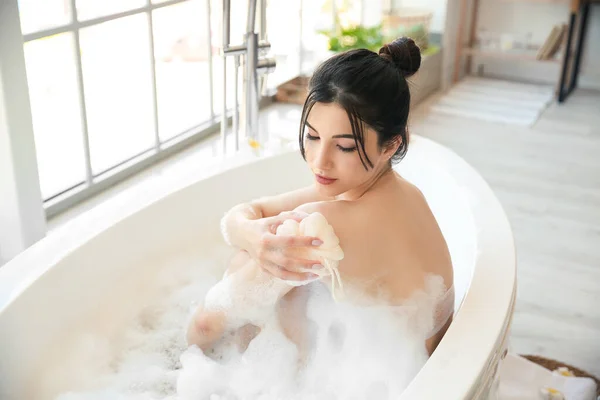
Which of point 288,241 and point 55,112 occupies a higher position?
point 288,241

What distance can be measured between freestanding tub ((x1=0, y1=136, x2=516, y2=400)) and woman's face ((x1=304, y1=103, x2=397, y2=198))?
1.15 feet

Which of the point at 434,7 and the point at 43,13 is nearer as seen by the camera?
the point at 43,13

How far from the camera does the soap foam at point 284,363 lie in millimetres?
1528

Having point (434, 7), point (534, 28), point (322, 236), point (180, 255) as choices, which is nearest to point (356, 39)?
point (434, 7)

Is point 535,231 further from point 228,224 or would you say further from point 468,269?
point 228,224

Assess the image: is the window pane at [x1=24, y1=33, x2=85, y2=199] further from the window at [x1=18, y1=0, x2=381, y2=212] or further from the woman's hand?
the woman's hand

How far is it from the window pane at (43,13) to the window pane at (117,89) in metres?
0.30

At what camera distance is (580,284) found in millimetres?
2645

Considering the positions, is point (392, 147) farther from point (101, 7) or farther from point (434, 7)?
point (434, 7)

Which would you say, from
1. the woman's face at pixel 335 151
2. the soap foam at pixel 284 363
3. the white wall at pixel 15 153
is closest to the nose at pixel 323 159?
the woman's face at pixel 335 151

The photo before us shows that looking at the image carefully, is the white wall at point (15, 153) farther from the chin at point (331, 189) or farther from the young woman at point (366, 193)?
the chin at point (331, 189)

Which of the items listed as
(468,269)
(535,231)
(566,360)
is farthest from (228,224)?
(535,231)

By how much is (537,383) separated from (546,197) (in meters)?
1.50

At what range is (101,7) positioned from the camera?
123 inches
